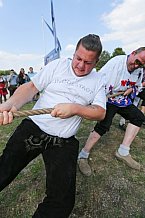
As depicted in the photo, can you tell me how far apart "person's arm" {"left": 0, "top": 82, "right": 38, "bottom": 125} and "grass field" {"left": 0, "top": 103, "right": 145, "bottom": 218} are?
1.07 meters

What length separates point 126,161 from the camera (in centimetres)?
317

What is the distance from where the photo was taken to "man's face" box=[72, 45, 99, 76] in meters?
1.83

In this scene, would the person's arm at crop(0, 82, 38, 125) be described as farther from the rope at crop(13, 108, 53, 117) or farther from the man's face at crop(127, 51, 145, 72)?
the man's face at crop(127, 51, 145, 72)

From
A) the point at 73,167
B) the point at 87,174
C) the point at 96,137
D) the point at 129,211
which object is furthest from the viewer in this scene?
the point at 96,137

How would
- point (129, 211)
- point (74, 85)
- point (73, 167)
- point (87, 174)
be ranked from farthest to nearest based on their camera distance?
point (87, 174) → point (129, 211) → point (74, 85) → point (73, 167)

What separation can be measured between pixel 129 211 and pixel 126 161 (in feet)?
3.08

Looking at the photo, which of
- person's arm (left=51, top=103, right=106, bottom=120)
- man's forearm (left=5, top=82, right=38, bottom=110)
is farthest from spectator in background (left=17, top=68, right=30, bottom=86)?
person's arm (left=51, top=103, right=106, bottom=120)

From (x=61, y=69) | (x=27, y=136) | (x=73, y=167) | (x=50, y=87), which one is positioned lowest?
(x=73, y=167)

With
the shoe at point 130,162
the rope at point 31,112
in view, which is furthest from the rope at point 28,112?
the shoe at point 130,162

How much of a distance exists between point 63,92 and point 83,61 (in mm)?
304

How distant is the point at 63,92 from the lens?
194 cm

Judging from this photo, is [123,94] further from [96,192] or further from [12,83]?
[12,83]

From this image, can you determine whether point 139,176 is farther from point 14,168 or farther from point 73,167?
point 14,168

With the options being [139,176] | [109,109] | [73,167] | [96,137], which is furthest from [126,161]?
[73,167]
